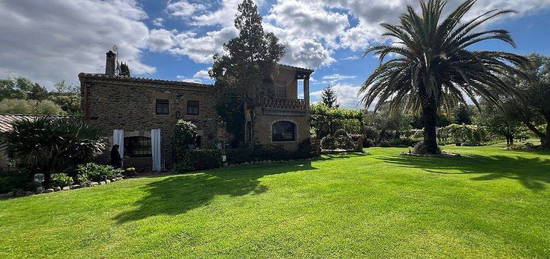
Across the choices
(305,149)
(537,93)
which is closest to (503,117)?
(537,93)

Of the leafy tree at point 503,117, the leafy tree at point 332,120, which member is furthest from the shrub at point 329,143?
the leafy tree at point 503,117

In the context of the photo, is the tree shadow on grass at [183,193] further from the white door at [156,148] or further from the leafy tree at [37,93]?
the leafy tree at [37,93]

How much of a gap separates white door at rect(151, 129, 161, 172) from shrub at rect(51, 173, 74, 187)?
580cm

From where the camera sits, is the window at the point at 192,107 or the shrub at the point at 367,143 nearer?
the window at the point at 192,107

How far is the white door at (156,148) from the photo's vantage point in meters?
16.5

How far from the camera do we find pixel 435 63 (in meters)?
16.4

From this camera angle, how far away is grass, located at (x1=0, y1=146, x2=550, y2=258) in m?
4.07

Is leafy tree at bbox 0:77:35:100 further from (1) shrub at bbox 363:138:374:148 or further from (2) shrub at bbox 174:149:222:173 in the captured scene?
(1) shrub at bbox 363:138:374:148

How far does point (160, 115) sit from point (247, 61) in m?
7.01

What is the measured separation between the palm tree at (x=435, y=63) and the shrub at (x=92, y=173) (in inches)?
643

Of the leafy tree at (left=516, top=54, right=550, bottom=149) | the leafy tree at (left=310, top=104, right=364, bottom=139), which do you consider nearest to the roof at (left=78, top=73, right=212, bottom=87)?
the leafy tree at (left=310, top=104, right=364, bottom=139)

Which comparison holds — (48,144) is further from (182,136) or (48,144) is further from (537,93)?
(537,93)

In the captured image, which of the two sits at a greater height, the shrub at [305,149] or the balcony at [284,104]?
the balcony at [284,104]

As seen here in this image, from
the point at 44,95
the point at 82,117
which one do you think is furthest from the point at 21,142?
the point at 44,95
